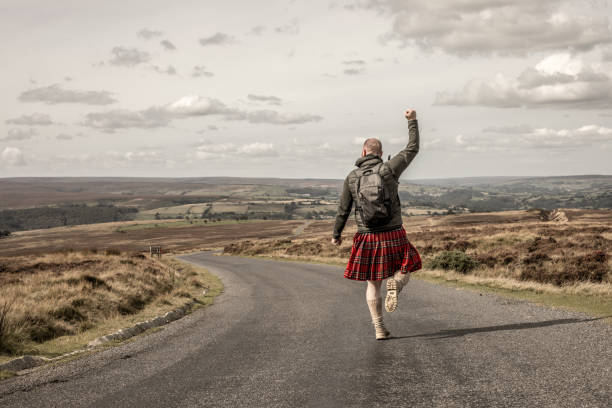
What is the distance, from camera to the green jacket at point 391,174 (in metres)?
6.69

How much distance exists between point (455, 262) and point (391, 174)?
42.3 feet

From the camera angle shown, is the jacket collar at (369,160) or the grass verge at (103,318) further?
the grass verge at (103,318)

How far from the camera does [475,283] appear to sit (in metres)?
14.8

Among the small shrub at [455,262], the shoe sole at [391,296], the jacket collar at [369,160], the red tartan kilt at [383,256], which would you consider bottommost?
the small shrub at [455,262]

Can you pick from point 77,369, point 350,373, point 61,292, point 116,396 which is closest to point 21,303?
point 61,292

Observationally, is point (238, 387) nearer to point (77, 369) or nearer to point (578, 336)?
point (77, 369)

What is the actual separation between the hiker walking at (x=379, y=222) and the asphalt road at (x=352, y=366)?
893mm

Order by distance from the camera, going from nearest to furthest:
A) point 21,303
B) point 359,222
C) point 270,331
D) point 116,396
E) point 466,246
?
point 116,396, point 359,222, point 270,331, point 21,303, point 466,246

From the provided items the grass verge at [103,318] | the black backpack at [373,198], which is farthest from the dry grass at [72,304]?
the black backpack at [373,198]

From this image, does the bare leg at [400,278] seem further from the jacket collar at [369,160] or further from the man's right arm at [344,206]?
the jacket collar at [369,160]

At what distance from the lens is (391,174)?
21.8 feet

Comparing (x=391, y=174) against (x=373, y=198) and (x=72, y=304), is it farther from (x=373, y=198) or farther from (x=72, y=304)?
(x=72, y=304)

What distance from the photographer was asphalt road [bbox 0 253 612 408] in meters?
4.60

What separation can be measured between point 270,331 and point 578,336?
4.95 metres
